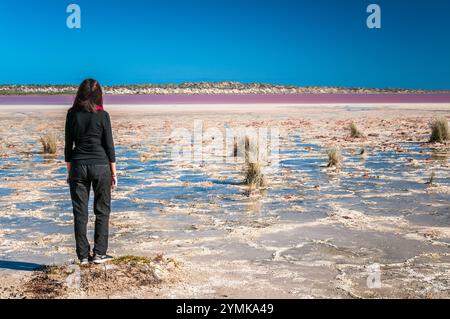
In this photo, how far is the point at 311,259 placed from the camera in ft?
18.8

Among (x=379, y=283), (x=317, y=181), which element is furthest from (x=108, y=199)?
(x=317, y=181)

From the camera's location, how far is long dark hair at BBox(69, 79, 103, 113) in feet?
16.5

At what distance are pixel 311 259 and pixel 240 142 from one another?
954 centimetres

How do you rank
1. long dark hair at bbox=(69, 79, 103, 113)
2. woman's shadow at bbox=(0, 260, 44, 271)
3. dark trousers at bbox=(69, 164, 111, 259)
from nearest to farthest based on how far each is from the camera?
1. long dark hair at bbox=(69, 79, 103, 113)
2. dark trousers at bbox=(69, 164, 111, 259)
3. woman's shadow at bbox=(0, 260, 44, 271)

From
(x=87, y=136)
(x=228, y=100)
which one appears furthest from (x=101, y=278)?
(x=228, y=100)

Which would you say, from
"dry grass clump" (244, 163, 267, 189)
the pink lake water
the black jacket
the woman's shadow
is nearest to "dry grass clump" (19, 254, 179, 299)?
the woman's shadow

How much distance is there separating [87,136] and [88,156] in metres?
0.19

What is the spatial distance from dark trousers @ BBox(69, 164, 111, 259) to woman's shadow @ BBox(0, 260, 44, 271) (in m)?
0.54

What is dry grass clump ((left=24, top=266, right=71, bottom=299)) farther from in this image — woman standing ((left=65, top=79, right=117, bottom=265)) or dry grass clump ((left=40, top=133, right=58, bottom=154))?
dry grass clump ((left=40, top=133, right=58, bottom=154))

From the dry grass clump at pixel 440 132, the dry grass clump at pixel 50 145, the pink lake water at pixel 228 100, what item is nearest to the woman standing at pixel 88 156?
the dry grass clump at pixel 50 145

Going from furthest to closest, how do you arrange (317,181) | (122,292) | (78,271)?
(317,181) < (78,271) < (122,292)

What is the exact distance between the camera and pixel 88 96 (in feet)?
16.5

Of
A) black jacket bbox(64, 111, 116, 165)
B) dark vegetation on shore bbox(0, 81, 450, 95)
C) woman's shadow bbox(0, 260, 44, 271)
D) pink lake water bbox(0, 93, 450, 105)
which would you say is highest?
dark vegetation on shore bbox(0, 81, 450, 95)
